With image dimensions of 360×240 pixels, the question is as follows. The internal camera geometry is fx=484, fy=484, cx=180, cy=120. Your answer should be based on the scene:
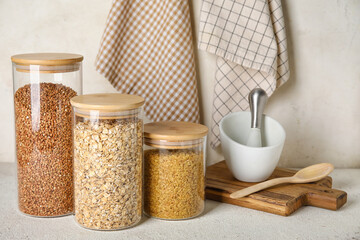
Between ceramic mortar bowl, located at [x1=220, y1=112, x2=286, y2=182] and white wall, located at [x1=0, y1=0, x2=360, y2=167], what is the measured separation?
14 centimetres

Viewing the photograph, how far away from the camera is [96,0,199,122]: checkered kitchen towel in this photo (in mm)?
1116

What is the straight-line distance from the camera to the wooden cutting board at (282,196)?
93 cm

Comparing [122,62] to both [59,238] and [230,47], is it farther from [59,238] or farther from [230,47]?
[59,238]

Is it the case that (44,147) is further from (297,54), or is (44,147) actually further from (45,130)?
(297,54)

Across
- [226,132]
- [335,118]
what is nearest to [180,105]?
[226,132]

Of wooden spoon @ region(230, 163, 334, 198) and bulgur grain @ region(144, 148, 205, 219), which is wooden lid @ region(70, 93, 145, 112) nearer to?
bulgur grain @ region(144, 148, 205, 219)

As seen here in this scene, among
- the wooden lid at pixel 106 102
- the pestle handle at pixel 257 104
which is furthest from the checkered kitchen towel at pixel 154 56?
the wooden lid at pixel 106 102

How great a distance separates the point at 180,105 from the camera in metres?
1.15

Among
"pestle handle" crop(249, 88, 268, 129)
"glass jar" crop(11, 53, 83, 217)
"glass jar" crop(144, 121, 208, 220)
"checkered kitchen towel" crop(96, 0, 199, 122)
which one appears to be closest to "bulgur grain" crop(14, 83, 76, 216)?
"glass jar" crop(11, 53, 83, 217)

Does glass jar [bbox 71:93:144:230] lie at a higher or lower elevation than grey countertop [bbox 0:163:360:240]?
higher

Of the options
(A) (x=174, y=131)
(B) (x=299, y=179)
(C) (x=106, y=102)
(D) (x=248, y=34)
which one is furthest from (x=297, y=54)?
(C) (x=106, y=102)

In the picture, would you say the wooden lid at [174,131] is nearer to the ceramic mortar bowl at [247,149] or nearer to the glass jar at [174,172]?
the glass jar at [174,172]

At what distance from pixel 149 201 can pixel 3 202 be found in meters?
0.31

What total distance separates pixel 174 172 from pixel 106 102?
177mm
